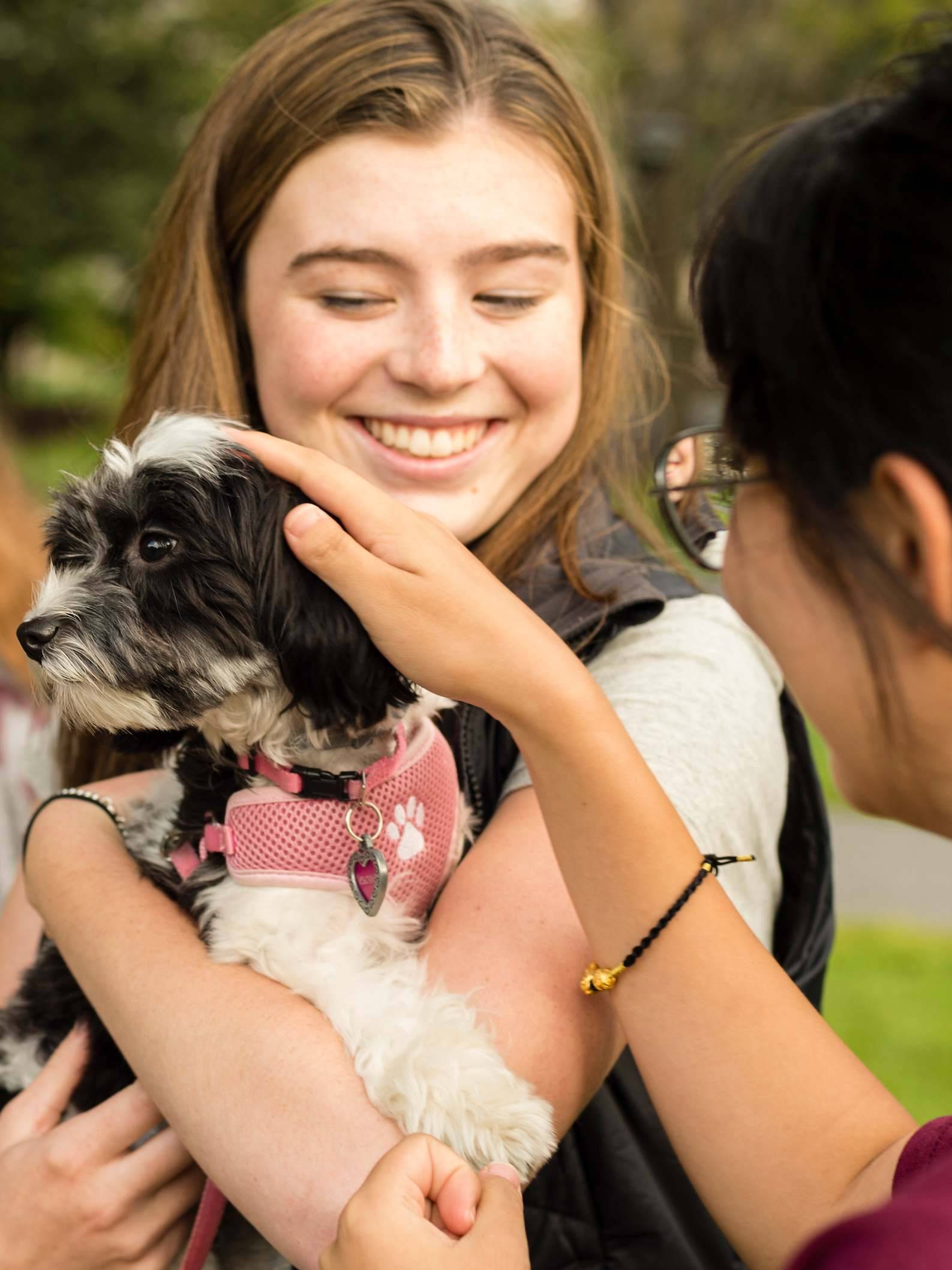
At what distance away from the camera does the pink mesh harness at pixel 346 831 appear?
202 centimetres

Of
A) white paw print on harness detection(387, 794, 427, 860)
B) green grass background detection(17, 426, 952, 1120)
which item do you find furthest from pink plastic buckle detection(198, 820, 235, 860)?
green grass background detection(17, 426, 952, 1120)

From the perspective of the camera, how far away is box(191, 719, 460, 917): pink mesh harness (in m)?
2.02

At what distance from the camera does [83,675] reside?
196cm

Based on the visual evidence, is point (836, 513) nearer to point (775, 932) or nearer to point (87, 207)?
point (775, 932)

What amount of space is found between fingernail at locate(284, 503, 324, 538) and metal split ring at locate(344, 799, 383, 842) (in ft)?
1.72

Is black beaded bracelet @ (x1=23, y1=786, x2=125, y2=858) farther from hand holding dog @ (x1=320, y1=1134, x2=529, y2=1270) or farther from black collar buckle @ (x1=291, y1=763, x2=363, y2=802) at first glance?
hand holding dog @ (x1=320, y1=1134, x2=529, y2=1270)

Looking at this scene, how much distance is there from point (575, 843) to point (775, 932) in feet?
3.27

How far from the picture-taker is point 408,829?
2.07 metres

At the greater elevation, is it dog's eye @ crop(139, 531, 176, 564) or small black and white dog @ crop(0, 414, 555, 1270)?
dog's eye @ crop(139, 531, 176, 564)

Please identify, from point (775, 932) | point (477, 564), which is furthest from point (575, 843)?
point (775, 932)

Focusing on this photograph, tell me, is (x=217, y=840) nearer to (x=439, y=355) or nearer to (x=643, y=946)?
(x=643, y=946)

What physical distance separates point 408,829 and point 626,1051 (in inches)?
21.9

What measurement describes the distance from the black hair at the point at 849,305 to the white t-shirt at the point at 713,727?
73 centimetres

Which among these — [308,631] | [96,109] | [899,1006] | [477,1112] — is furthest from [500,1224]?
[96,109]
